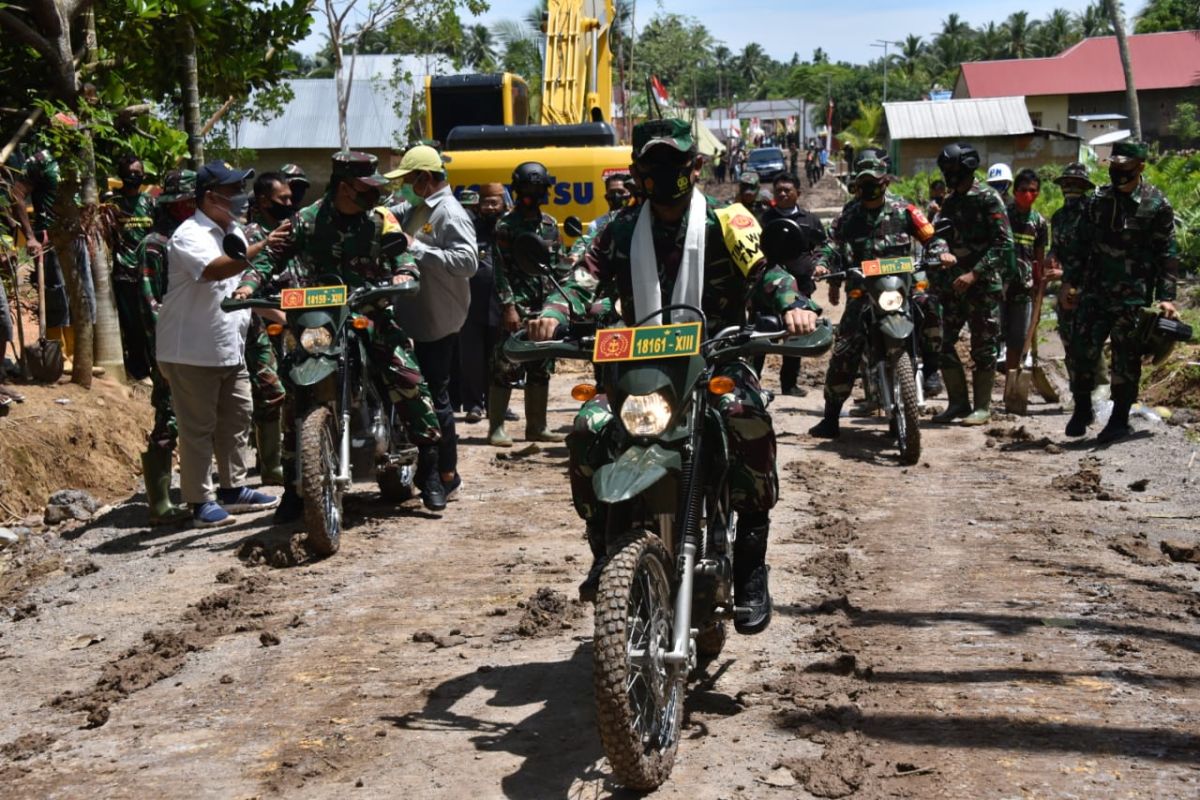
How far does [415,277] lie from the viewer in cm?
842

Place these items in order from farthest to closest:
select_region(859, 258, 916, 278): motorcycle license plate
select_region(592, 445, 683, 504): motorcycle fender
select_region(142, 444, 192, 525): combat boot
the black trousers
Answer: select_region(859, 258, 916, 278): motorcycle license plate
the black trousers
select_region(142, 444, 192, 525): combat boot
select_region(592, 445, 683, 504): motorcycle fender

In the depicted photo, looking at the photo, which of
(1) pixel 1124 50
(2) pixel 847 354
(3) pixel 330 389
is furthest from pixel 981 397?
(1) pixel 1124 50

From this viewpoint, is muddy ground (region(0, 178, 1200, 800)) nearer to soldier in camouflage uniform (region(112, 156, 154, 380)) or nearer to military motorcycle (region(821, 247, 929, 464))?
military motorcycle (region(821, 247, 929, 464))

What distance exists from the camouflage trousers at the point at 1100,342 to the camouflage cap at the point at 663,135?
6.36m

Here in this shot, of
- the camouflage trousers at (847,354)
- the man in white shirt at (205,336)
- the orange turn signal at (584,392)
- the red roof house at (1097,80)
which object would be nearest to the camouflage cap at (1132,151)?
the camouflage trousers at (847,354)

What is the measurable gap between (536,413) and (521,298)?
91 cm

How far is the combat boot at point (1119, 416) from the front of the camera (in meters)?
10.9

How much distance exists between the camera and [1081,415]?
37.4 ft

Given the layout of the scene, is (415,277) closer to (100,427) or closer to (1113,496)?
(100,427)

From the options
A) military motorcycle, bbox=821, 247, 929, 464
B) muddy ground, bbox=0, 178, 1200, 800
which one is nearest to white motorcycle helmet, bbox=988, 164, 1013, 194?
military motorcycle, bbox=821, 247, 929, 464

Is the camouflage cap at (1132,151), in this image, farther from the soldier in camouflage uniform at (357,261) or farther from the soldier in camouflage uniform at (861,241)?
the soldier in camouflage uniform at (357,261)

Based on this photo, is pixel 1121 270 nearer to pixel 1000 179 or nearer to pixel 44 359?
pixel 1000 179

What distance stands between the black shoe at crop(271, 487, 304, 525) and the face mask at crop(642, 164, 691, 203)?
162 inches

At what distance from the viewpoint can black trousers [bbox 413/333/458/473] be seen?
9.20 m
